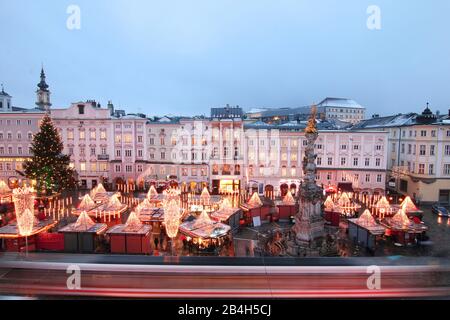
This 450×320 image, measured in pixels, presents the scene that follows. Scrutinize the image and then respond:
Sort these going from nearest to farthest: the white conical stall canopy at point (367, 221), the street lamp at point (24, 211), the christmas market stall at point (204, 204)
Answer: the street lamp at point (24, 211), the white conical stall canopy at point (367, 221), the christmas market stall at point (204, 204)

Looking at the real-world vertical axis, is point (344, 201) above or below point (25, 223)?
below

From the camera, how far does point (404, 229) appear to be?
2180 centimetres

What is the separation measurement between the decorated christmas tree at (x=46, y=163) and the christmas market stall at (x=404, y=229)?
37249 mm

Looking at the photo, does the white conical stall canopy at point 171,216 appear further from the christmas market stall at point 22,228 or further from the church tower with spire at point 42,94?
the church tower with spire at point 42,94

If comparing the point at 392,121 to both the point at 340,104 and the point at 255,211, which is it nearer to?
the point at 255,211

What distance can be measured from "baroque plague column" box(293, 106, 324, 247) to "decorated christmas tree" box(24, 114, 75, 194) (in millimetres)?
30493

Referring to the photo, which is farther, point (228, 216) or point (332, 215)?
point (332, 215)

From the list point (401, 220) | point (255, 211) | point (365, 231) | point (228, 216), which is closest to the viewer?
point (365, 231)

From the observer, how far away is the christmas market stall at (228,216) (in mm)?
25047

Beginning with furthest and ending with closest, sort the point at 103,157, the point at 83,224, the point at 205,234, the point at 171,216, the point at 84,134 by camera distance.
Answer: the point at 84,134 < the point at 103,157 < the point at 83,224 < the point at 205,234 < the point at 171,216

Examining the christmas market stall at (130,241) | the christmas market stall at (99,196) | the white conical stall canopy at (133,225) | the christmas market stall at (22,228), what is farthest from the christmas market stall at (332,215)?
the christmas market stall at (22,228)

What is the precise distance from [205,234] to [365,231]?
12267mm

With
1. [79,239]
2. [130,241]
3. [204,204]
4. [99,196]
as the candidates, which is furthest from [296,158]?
[79,239]
